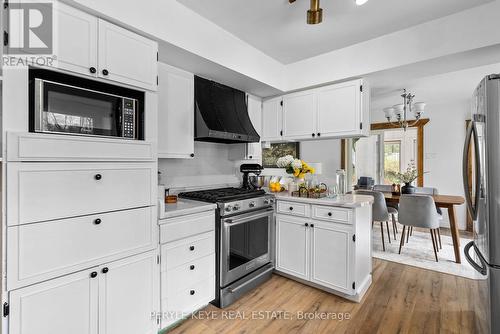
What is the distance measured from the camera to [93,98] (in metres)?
1.60

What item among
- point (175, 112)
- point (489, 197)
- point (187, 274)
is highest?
point (175, 112)

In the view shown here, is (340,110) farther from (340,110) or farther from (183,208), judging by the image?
(183,208)

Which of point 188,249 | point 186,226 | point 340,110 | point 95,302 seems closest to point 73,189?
point 95,302

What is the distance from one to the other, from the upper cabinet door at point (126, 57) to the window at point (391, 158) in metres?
5.66

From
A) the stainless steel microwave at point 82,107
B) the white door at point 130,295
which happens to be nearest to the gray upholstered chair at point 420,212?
the white door at point 130,295

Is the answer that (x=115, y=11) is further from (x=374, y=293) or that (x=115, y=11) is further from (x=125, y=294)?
(x=374, y=293)

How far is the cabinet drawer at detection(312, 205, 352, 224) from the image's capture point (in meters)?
2.38

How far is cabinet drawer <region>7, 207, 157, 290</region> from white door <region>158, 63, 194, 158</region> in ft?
2.40

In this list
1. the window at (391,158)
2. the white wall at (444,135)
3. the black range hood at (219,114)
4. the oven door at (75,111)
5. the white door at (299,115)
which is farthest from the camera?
the window at (391,158)

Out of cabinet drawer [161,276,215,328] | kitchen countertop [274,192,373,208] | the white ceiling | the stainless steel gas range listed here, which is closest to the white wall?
the white ceiling

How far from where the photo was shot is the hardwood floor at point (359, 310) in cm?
203

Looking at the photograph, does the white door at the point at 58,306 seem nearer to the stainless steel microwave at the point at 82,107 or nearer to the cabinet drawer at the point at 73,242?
the cabinet drawer at the point at 73,242

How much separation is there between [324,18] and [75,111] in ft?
6.94

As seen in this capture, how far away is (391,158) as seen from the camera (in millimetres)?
5867
